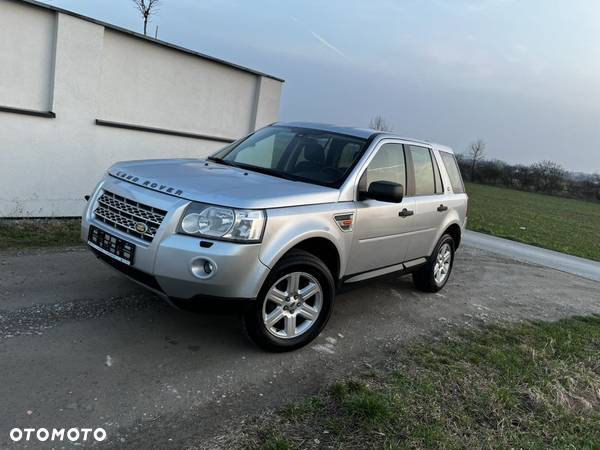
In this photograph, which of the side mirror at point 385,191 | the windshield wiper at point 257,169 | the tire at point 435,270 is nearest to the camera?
the side mirror at point 385,191

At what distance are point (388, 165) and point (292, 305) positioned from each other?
1.86 metres

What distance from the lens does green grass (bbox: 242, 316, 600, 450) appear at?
120 inches

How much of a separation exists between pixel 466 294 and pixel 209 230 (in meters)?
4.39

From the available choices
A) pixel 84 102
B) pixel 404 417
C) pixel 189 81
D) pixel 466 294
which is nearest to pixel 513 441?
pixel 404 417

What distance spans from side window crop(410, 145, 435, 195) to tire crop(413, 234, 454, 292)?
77cm

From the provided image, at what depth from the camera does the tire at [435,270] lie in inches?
242

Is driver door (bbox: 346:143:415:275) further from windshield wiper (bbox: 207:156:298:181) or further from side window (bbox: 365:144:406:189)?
windshield wiper (bbox: 207:156:298:181)

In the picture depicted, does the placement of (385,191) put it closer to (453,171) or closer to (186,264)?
(186,264)

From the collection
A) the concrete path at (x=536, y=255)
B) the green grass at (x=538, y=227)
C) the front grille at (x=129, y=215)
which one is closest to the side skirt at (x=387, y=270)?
the front grille at (x=129, y=215)

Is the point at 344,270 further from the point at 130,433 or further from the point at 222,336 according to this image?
the point at 130,433

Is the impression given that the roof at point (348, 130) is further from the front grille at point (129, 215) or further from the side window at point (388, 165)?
the front grille at point (129, 215)

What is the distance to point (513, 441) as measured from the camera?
3225 mm

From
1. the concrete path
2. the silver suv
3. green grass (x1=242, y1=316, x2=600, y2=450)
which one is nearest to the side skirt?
the silver suv

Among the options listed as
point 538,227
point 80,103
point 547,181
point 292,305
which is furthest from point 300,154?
point 547,181
